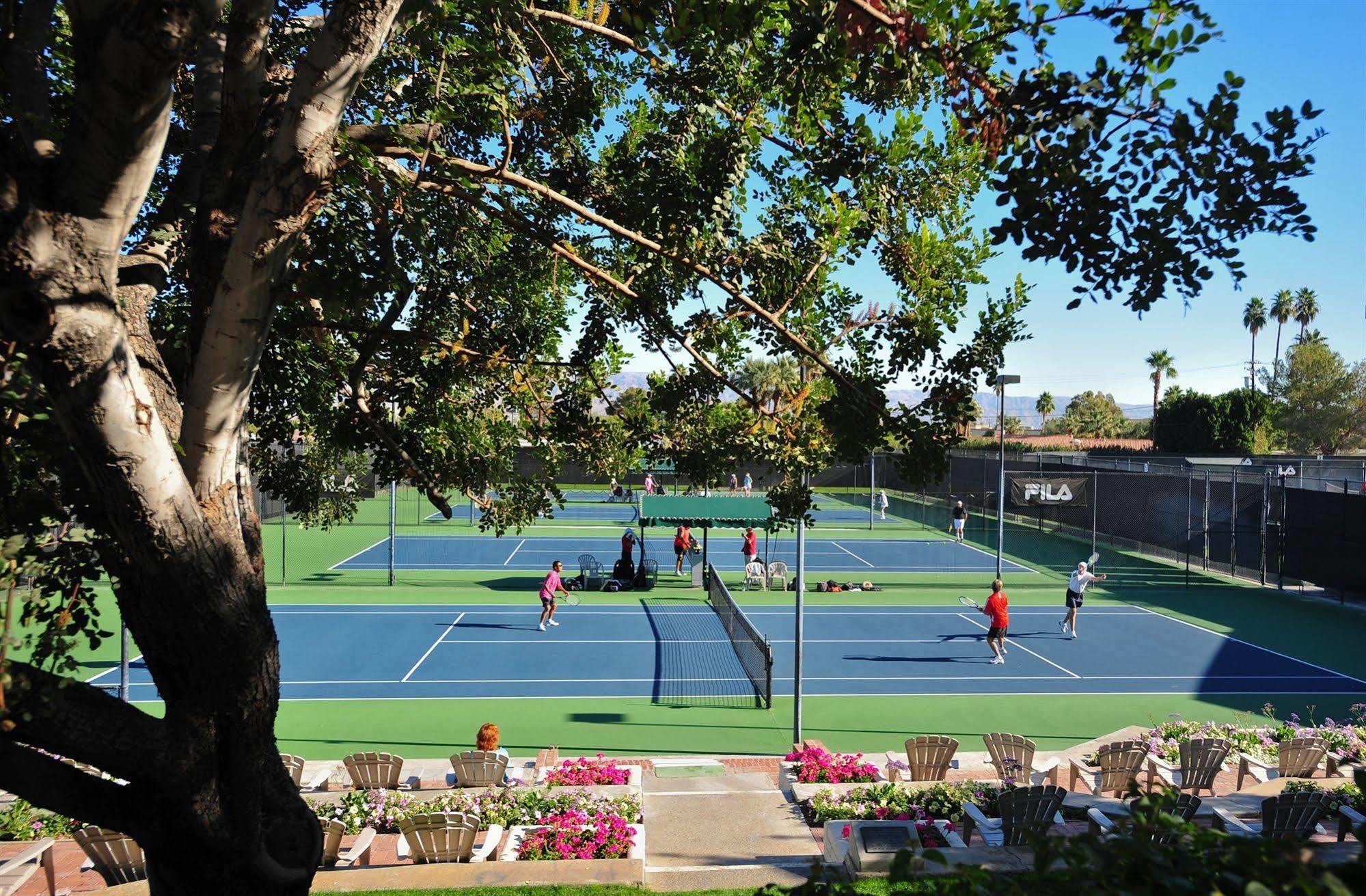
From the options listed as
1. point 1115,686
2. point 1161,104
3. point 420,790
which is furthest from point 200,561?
point 1115,686

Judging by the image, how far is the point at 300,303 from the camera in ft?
25.4

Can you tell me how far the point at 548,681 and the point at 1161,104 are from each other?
15.7 meters

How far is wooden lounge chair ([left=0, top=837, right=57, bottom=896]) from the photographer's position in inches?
320

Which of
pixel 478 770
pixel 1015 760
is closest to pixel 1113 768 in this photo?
pixel 1015 760

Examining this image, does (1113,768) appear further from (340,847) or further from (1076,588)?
(1076,588)

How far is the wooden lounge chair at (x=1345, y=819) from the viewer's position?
897 centimetres

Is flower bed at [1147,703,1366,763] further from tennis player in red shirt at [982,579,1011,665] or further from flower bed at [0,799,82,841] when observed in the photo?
flower bed at [0,799,82,841]

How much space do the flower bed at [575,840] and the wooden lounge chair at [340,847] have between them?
148 centimetres

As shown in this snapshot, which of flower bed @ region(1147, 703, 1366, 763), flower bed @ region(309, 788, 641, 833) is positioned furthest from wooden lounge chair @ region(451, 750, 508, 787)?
flower bed @ region(1147, 703, 1366, 763)

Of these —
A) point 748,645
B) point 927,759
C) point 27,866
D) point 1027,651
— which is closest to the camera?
point 27,866

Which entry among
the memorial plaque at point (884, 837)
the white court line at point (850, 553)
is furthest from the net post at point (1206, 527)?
the memorial plaque at point (884, 837)

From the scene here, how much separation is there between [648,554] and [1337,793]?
28762mm

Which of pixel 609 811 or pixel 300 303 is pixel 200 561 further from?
pixel 609 811

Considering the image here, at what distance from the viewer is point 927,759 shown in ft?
39.0
